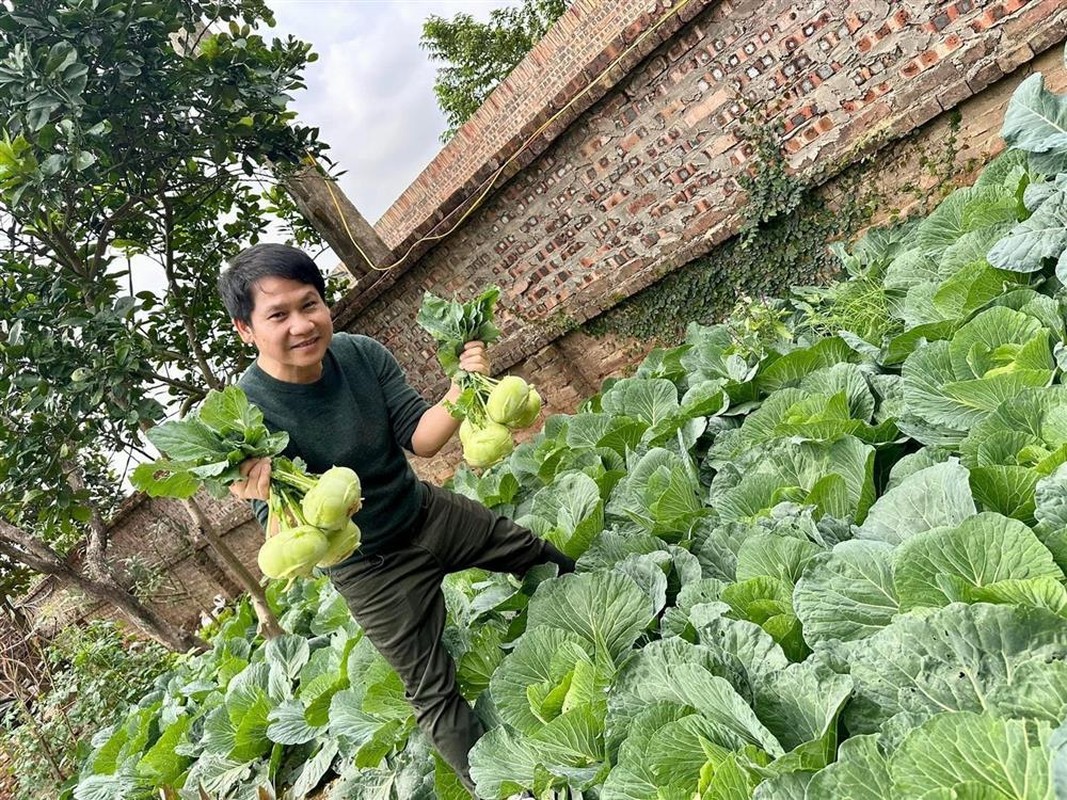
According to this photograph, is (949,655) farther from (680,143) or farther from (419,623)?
(680,143)

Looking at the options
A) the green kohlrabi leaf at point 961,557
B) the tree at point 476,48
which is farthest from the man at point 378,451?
the tree at point 476,48

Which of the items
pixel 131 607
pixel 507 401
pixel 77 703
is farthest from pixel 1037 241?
pixel 77 703

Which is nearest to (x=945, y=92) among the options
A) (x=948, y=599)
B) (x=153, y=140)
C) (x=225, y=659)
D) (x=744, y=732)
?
(x=948, y=599)

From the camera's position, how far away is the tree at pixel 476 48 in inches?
615

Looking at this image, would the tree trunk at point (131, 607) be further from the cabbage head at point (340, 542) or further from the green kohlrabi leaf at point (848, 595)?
the green kohlrabi leaf at point (848, 595)

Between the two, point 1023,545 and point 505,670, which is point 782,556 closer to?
point 1023,545

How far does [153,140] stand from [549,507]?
114 inches

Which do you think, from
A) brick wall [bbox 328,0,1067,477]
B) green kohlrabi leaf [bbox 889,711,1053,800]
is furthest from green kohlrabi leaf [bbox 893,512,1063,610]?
brick wall [bbox 328,0,1067,477]

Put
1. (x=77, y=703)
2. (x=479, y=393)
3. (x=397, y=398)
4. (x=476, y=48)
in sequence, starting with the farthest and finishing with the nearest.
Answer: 1. (x=476, y=48)
2. (x=77, y=703)
3. (x=397, y=398)
4. (x=479, y=393)

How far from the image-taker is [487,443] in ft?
5.73

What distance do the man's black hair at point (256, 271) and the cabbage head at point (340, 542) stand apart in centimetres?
62

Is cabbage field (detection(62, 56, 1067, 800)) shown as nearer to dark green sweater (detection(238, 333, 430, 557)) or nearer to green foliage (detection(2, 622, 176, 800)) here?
dark green sweater (detection(238, 333, 430, 557))

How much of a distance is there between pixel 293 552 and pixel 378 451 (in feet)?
2.06

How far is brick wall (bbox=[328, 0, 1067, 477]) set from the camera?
3.35 meters
